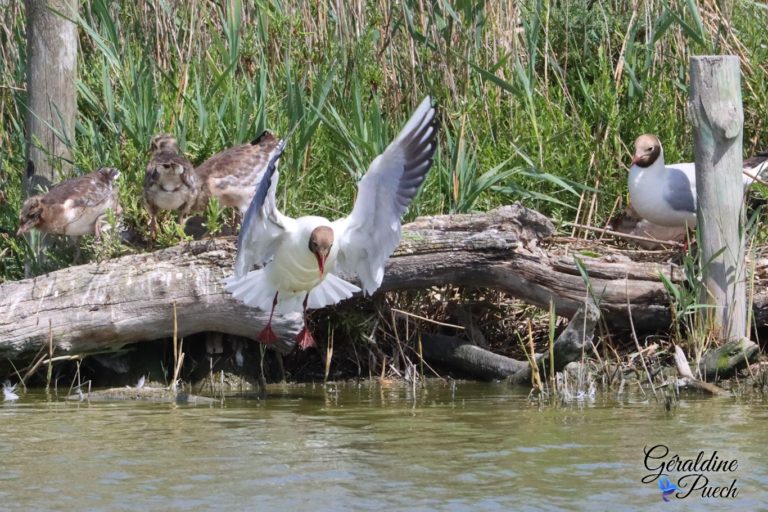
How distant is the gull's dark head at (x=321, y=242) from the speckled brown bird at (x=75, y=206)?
1363 millimetres

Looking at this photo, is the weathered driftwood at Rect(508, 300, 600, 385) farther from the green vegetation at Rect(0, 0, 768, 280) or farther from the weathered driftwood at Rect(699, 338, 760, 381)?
the green vegetation at Rect(0, 0, 768, 280)

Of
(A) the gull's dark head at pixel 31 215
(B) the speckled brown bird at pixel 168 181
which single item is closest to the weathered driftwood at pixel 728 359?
(B) the speckled brown bird at pixel 168 181

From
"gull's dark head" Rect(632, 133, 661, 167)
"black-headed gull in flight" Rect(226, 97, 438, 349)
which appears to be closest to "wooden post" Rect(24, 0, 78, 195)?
"black-headed gull in flight" Rect(226, 97, 438, 349)

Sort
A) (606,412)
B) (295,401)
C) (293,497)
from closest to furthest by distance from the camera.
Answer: (293,497), (606,412), (295,401)

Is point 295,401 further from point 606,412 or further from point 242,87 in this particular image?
point 242,87

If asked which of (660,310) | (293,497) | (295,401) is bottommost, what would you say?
(293,497)

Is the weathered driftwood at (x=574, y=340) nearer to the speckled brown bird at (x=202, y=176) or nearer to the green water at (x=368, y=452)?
the green water at (x=368, y=452)

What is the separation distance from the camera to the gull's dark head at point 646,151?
7941 millimetres

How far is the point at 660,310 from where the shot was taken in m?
7.12

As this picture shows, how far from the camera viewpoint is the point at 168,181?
720 cm

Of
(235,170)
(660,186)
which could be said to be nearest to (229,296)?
(235,170)

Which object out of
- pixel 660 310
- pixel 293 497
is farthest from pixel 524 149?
pixel 293 497

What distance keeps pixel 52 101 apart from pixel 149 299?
65.5 inches

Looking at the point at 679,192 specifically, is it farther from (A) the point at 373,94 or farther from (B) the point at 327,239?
(B) the point at 327,239
